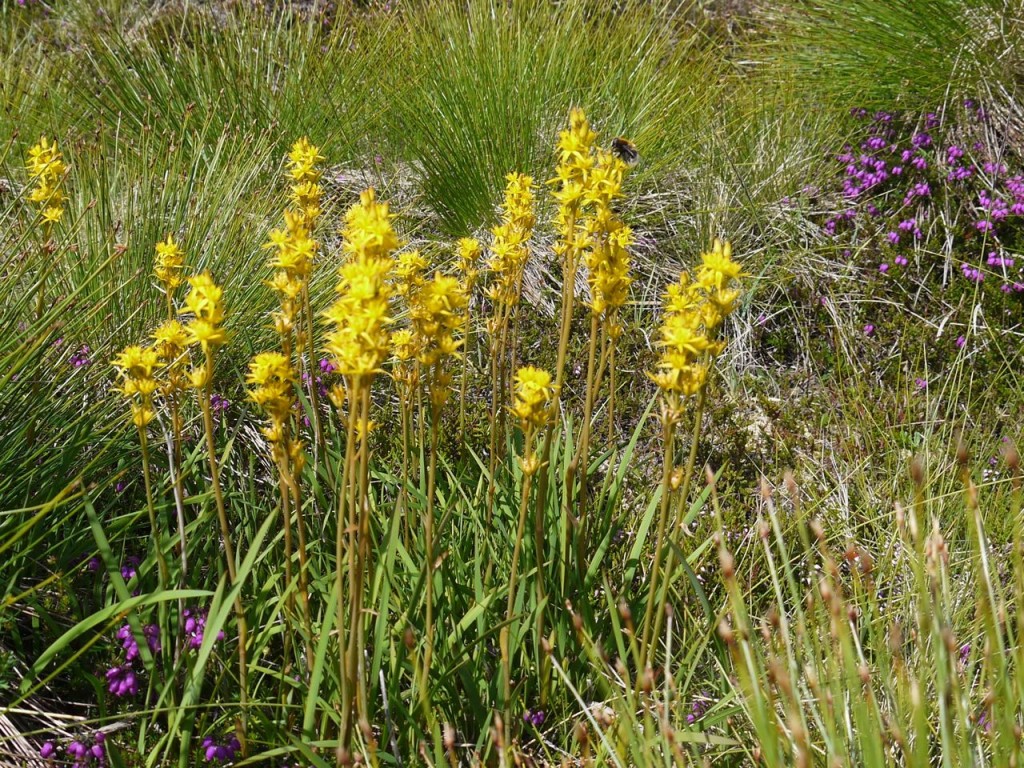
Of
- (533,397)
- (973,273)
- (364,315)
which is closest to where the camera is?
(364,315)

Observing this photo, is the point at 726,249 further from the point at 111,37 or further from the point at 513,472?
the point at 111,37

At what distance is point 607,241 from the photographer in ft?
6.38

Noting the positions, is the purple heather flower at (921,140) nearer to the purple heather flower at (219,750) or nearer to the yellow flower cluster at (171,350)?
the yellow flower cluster at (171,350)

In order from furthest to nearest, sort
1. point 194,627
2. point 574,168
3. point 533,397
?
point 194,627
point 574,168
point 533,397

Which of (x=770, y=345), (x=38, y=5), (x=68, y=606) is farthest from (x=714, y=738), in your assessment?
(x=38, y=5)

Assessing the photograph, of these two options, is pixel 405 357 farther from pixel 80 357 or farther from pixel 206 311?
pixel 80 357

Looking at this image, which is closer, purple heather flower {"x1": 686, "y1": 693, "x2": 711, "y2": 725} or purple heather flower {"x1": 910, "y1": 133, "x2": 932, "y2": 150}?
purple heather flower {"x1": 686, "y1": 693, "x2": 711, "y2": 725}

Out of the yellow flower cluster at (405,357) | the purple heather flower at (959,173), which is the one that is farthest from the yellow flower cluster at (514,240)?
the purple heather flower at (959,173)

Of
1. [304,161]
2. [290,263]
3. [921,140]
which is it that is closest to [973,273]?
[921,140]

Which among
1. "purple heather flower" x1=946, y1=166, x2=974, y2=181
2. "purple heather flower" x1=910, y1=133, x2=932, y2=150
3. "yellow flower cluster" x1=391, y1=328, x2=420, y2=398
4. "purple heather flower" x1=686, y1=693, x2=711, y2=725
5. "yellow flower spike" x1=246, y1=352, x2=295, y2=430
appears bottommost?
"purple heather flower" x1=686, y1=693, x2=711, y2=725

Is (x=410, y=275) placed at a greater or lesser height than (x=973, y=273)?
greater

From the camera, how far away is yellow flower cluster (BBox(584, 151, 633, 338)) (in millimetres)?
1853

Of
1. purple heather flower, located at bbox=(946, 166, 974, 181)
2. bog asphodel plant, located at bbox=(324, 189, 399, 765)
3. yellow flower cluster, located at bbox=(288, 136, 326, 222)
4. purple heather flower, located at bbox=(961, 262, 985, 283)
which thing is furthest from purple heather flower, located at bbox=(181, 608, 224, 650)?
purple heather flower, located at bbox=(946, 166, 974, 181)

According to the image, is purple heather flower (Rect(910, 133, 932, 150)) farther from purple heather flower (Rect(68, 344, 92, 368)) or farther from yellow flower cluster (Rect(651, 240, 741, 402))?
purple heather flower (Rect(68, 344, 92, 368))
